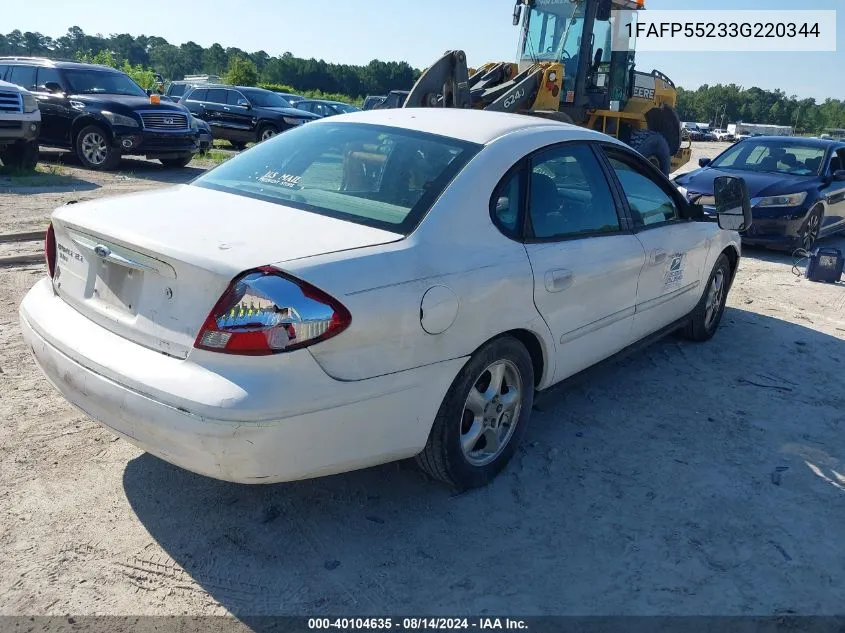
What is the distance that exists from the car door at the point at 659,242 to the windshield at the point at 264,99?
52.8 feet

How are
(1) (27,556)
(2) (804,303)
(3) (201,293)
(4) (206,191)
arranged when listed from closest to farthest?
1. (3) (201,293)
2. (1) (27,556)
3. (4) (206,191)
4. (2) (804,303)

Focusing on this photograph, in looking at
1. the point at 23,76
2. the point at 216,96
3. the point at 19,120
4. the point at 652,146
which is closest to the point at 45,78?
the point at 23,76

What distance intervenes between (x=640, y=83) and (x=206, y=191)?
11.3 meters

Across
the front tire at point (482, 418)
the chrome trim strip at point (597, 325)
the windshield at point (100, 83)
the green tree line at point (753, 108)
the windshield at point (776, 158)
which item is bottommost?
the front tire at point (482, 418)

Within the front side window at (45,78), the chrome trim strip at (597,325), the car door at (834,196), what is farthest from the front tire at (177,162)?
the chrome trim strip at (597,325)

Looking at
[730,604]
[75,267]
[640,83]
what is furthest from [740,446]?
[640,83]

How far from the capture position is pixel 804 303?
7.11 meters

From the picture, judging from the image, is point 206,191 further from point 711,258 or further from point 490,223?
point 711,258

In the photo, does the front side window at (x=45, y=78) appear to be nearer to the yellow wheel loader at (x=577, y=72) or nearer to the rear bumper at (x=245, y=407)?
the yellow wheel loader at (x=577, y=72)

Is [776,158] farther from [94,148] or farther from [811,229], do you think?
[94,148]

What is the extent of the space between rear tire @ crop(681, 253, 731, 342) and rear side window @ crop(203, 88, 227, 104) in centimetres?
1646

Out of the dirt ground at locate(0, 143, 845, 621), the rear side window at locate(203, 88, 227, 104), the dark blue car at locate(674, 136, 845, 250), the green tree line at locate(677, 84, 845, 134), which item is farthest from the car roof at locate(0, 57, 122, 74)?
the green tree line at locate(677, 84, 845, 134)

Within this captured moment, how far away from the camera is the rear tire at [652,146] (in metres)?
11.8

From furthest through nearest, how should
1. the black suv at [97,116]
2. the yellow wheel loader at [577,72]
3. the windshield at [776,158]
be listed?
the black suv at [97,116], the yellow wheel loader at [577,72], the windshield at [776,158]
